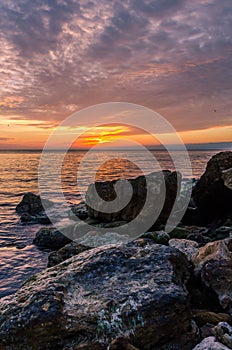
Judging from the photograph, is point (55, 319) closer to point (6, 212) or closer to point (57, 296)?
point (57, 296)

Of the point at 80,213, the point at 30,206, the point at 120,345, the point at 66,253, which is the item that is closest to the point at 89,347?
the point at 120,345

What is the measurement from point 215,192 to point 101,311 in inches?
403

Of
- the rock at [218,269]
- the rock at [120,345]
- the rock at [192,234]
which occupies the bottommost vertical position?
the rock at [192,234]

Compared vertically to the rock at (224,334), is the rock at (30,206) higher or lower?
lower

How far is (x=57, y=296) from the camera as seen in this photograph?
6.02m

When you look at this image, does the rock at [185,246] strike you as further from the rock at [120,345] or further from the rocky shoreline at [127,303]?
the rock at [120,345]

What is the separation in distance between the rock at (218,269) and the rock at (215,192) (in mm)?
5535

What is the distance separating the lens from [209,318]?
6.12 meters

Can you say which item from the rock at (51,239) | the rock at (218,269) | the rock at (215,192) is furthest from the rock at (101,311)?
the rock at (51,239)

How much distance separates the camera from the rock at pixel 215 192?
1399cm

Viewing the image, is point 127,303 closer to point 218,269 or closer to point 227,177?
point 218,269

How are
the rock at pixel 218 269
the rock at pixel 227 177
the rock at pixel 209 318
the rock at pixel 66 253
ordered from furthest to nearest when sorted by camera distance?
the rock at pixel 227 177 → the rock at pixel 66 253 → the rock at pixel 218 269 → the rock at pixel 209 318

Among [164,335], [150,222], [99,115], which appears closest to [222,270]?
[164,335]

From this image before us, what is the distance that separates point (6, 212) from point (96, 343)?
2141cm
